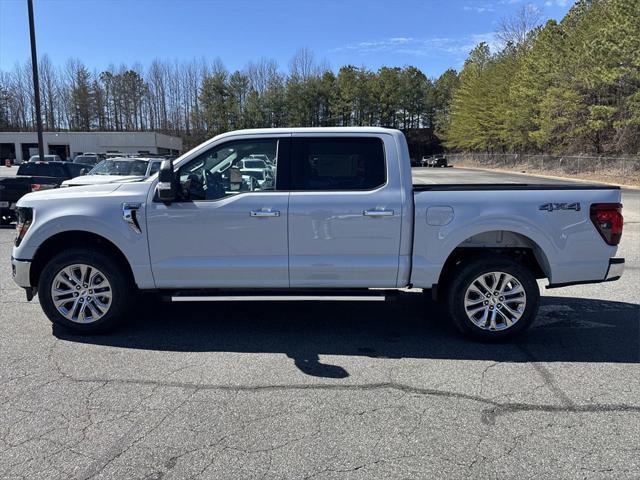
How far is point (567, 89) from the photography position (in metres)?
37.8

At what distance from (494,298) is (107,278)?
3812mm

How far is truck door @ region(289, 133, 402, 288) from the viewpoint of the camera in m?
4.62

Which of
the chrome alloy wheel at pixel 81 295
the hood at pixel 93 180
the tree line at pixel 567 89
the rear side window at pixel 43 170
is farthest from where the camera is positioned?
the tree line at pixel 567 89

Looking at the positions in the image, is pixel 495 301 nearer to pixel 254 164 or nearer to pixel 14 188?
pixel 254 164

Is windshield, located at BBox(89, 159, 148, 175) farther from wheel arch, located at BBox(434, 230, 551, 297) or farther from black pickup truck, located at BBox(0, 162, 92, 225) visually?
wheel arch, located at BBox(434, 230, 551, 297)

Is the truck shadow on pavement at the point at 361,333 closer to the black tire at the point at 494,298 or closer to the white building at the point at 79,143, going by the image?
the black tire at the point at 494,298

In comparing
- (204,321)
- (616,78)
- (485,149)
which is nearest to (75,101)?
(485,149)

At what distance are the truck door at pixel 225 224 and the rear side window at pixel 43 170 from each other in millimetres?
11731

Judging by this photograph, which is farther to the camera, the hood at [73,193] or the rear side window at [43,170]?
the rear side window at [43,170]

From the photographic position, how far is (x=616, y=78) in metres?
29.5

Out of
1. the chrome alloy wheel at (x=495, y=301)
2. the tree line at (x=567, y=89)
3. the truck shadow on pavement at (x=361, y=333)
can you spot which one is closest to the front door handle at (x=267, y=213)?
the truck shadow on pavement at (x=361, y=333)

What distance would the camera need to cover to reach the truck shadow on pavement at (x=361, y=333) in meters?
4.58

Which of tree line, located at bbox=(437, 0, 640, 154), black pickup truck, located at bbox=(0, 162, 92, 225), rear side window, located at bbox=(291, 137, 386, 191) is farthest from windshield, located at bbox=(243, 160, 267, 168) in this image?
tree line, located at bbox=(437, 0, 640, 154)

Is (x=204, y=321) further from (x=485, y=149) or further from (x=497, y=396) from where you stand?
(x=485, y=149)
